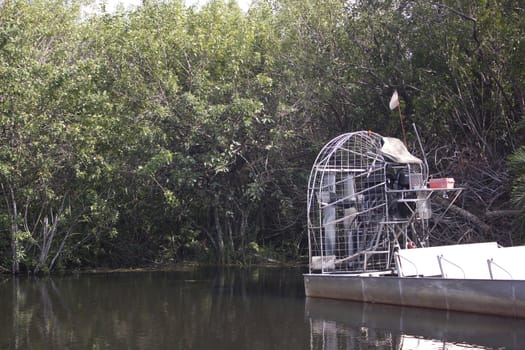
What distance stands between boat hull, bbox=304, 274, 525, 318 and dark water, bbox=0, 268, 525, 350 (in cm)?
20

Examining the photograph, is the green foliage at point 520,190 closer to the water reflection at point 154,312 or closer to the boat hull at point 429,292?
the boat hull at point 429,292

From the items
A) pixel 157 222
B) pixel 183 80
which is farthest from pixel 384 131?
pixel 157 222

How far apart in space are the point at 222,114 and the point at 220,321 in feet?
32.7

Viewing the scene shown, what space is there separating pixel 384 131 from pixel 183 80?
21.9ft

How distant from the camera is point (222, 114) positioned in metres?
22.6

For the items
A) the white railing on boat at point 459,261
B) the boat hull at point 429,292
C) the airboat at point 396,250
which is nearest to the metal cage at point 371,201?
the airboat at point 396,250

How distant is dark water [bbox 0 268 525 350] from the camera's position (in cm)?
1148

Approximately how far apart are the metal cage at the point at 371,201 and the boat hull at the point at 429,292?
1.96 feet

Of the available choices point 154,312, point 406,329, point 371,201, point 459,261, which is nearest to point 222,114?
point 371,201

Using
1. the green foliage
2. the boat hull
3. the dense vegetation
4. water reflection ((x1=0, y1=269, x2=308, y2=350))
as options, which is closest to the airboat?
the boat hull

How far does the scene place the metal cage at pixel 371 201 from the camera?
15148 millimetres

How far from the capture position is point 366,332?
40.1ft

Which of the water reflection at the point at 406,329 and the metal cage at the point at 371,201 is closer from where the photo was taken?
the water reflection at the point at 406,329

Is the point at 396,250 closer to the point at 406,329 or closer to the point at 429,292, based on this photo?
the point at 429,292
